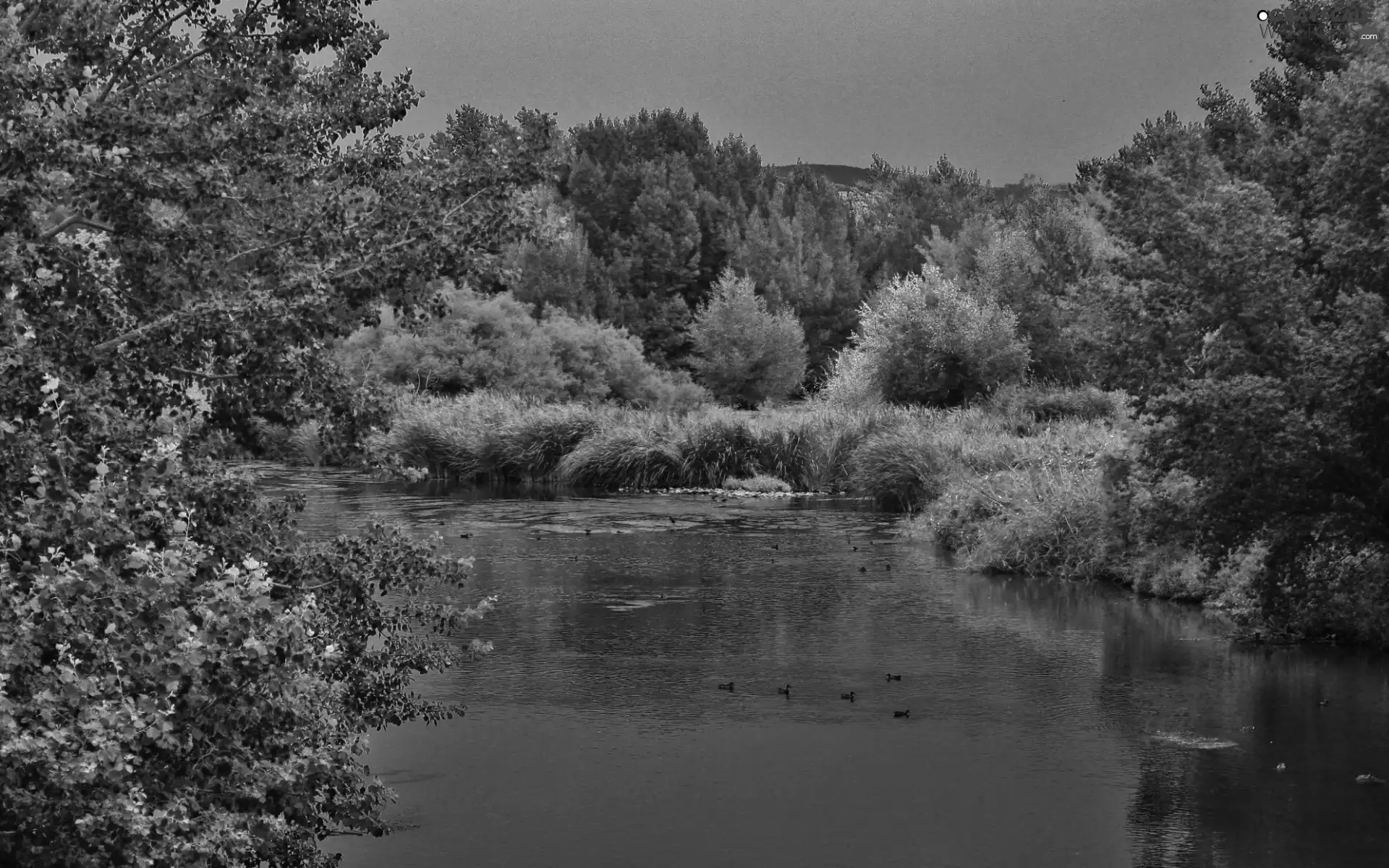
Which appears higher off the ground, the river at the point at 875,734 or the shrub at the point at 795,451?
the shrub at the point at 795,451

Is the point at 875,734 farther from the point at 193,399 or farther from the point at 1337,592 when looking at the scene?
the point at 193,399

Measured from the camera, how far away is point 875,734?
11383 millimetres

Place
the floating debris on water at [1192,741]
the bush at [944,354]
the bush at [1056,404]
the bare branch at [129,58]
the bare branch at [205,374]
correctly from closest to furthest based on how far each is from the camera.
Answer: the bare branch at [205,374], the bare branch at [129,58], the floating debris on water at [1192,741], the bush at [1056,404], the bush at [944,354]

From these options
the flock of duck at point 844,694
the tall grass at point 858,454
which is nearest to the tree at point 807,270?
the tall grass at point 858,454

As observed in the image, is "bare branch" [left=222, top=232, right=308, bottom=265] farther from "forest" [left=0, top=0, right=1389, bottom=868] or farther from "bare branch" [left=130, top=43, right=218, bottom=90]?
"bare branch" [left=130, top=43, right=218, bottom=90]

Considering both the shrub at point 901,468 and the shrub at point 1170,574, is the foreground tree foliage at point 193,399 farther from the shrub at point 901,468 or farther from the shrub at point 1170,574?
the shrub at point 901,468

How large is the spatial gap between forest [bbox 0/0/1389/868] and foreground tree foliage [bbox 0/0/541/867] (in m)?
0.02

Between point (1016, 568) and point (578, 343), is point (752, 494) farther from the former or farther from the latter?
point (578, 343)

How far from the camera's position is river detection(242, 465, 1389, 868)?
28.8 feet

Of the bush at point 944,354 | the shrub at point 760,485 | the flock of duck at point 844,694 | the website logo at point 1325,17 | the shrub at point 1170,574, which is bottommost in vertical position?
the flock of duck at point 844,694

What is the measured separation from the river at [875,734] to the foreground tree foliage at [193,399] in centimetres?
141

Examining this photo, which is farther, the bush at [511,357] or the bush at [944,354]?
the bush at [511,357]

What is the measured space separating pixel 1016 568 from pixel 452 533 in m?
9.53

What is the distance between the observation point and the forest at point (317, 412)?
4699 mm
